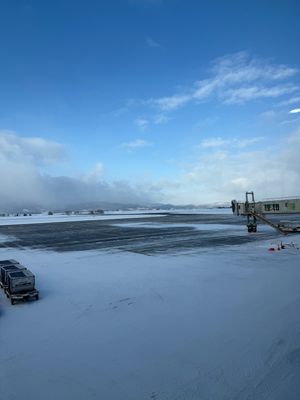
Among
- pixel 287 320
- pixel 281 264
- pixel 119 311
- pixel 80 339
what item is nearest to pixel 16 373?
pixel 80 339

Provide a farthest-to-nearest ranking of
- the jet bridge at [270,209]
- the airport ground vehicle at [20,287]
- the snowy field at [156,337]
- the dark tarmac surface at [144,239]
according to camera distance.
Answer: the jet bridge at [270,209] → the dark tarmac surface at [144,239] → the airport ground vehicle at [20,287] → the snowy field at [156,337]

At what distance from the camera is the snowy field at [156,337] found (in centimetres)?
592

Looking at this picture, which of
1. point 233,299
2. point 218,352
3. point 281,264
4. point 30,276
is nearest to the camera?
point 218,352

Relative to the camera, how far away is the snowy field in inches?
233

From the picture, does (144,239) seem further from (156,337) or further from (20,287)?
(156,337)

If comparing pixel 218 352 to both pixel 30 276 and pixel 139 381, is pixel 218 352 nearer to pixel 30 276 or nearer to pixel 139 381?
pixel 139 381

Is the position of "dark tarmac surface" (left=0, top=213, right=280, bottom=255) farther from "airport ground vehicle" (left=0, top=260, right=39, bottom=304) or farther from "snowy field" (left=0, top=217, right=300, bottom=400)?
"airport ground vehicle" (left=0, top=260, right=39, bottom=304)

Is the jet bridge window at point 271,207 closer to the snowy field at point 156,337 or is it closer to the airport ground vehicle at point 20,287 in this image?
the snowy field at point 156,337

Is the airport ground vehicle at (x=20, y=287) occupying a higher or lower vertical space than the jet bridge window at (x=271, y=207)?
lower

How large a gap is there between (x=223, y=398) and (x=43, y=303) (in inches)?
311

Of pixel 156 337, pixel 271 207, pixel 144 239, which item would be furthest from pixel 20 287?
pixel 271 207

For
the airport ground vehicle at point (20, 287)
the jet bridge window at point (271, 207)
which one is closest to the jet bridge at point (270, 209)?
the jet bridge window at point (271, 207)

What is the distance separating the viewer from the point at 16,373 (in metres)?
6.53

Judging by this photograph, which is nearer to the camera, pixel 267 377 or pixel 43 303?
pixel 267 377
